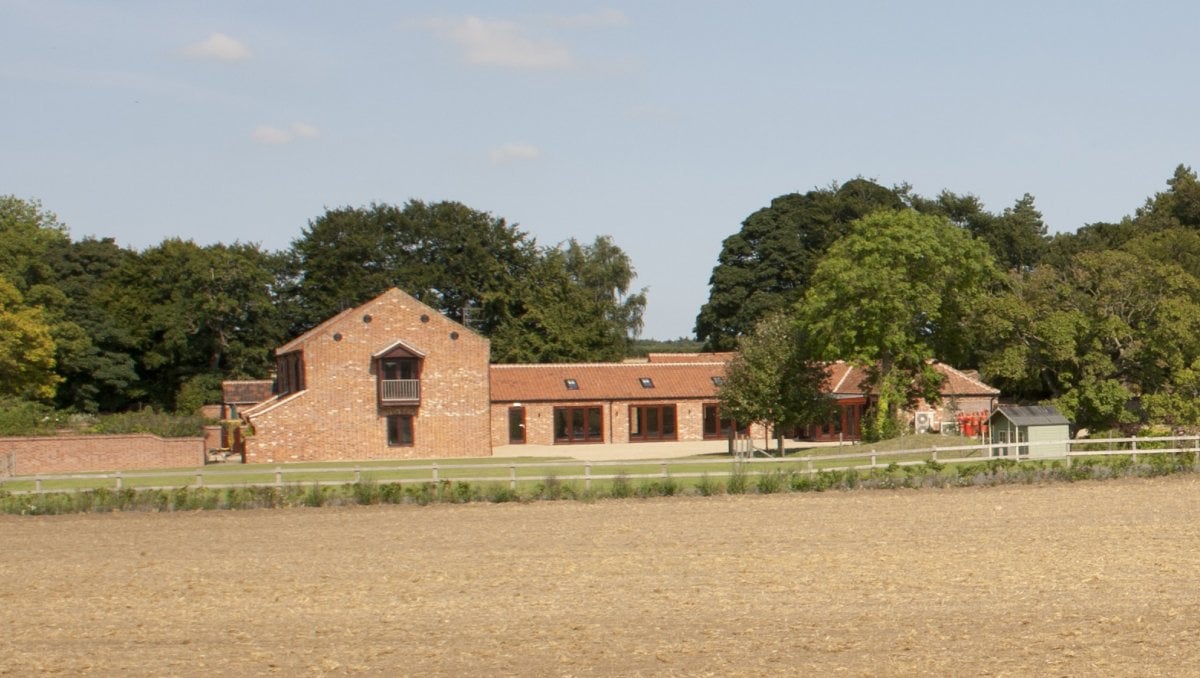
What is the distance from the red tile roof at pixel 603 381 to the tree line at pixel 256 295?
13.0 m

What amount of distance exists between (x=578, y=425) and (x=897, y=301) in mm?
17479

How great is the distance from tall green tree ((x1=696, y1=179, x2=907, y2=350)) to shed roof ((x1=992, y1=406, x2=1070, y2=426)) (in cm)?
3981

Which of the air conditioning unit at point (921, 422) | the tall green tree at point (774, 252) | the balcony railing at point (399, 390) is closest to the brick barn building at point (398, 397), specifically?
the balcony railing at point (399, 390)

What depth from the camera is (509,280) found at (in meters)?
77.9

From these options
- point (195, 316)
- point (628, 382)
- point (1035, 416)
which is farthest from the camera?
point (195, 316)

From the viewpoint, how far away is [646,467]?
3862 centimetres

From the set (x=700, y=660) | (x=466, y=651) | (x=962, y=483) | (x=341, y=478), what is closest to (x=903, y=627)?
(x=700, y=660)

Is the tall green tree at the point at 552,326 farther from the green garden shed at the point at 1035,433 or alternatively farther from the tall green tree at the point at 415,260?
the green garden shed at the point at 1035,433

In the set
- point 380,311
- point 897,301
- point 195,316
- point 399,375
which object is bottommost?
point 399,375

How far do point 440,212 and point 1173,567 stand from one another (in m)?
64.8

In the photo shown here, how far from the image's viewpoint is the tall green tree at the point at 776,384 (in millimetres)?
46062

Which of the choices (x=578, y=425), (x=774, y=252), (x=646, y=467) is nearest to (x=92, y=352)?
(x=578, y=425)

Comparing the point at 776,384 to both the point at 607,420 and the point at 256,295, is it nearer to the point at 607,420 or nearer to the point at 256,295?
the point at 607,420

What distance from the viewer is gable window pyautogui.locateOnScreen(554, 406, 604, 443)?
2296 inches
